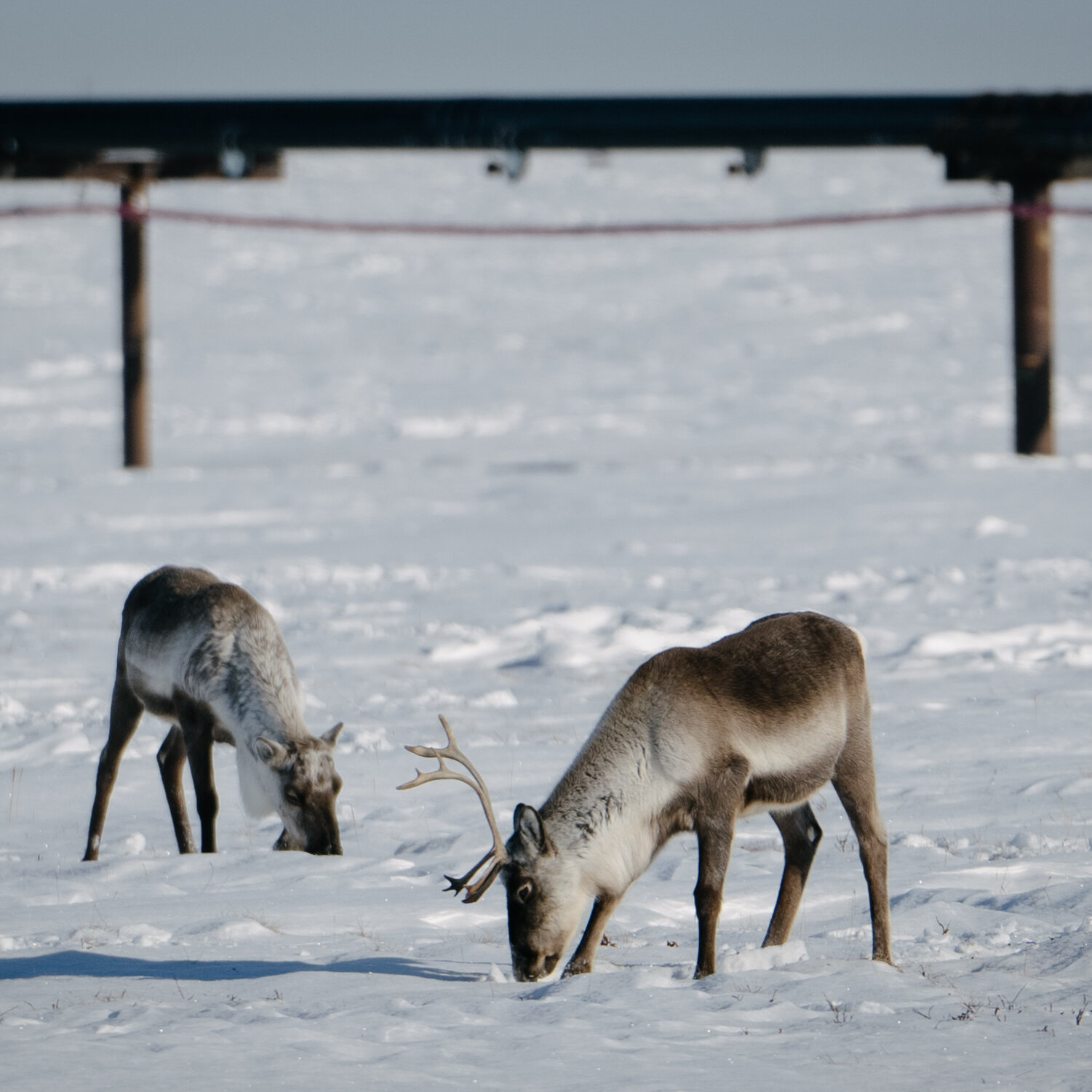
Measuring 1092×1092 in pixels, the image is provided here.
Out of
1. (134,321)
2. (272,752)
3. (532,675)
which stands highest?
(134,321)

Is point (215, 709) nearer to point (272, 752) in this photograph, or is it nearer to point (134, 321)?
point (272, 752)

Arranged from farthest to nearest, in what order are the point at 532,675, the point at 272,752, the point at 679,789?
1. the point at 532,675
2. the point at 272,752
3. the point at 679,789

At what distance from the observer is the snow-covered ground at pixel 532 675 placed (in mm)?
4090

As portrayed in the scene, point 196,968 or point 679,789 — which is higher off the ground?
point 679,789

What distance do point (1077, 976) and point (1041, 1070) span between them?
2.56 ft

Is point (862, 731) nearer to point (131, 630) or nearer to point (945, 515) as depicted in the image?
point (131, 630)

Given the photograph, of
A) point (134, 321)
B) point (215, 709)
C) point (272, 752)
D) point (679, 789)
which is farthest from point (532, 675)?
point (134, 321)

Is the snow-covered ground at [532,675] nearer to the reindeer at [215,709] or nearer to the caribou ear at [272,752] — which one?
the reindeer at [215,709]

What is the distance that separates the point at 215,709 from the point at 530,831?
221cm

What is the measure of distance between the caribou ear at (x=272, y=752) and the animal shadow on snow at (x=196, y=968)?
1.03m

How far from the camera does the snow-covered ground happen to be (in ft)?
13.4

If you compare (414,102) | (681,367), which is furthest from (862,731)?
(681,367)

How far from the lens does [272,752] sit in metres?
5.83

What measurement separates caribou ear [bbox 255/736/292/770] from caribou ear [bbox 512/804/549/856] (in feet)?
5.26
